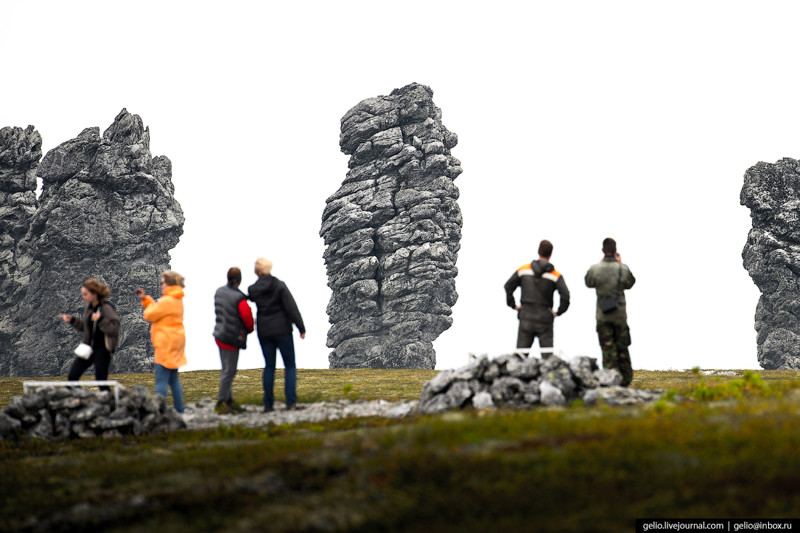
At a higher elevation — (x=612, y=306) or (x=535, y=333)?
(x=612, y=306)

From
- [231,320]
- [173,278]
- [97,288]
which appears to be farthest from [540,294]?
[97,288]

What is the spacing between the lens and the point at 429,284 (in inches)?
3268

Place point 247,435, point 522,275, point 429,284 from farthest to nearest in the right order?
point 429,284 → point 522,275 → point 247,435

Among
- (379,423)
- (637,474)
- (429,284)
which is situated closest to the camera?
(637,474)

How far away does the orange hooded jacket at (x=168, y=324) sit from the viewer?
59.5ft

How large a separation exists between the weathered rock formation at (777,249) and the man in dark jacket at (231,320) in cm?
7016

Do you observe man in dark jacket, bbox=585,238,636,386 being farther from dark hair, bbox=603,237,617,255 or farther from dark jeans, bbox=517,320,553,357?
dark jeans, bbox=517,320,553,357

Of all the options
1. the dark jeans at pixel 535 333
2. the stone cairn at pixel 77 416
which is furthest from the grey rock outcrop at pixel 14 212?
the dark jeans at pixel 535 333

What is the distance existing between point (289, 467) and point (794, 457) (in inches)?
244

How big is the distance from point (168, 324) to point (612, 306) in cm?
1198

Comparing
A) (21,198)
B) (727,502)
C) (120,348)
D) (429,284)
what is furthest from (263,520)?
(21,198)

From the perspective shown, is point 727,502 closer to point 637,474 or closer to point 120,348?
point 637,474

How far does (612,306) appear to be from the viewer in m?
18.1

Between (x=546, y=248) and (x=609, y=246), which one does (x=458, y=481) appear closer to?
(x=546, y=248)
